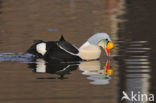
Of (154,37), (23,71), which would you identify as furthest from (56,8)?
(23,71)

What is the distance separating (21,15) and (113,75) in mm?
15339

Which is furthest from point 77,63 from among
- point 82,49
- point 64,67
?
point 64,67

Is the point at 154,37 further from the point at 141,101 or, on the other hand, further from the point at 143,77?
the point at 141,101

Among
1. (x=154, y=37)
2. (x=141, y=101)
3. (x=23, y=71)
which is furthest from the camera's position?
(x=154, y=37)

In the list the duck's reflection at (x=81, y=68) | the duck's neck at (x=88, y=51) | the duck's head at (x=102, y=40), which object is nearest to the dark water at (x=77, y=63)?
the duck's reflection at (x=81, y=68)

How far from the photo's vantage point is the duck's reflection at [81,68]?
12587 millimetres

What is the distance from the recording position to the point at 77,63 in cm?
1448

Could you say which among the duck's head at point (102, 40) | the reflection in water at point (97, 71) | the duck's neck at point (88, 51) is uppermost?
the duck's head at point (102, 40)

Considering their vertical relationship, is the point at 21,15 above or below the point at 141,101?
above

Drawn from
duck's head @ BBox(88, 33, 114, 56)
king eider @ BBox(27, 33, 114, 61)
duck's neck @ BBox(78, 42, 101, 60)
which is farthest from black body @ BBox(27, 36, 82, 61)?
duck's head @ BBox(88, 33, 114, 56)

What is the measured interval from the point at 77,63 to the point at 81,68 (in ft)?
2.34

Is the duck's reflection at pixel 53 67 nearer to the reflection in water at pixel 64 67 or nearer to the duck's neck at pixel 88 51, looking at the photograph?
the reflection in water at pixel 64 67

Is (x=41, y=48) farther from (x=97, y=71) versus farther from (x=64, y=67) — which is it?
(x=97, y=71)

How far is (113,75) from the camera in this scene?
42.1 feet
